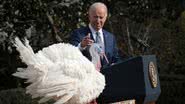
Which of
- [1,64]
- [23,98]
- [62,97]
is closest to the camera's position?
[62,97]

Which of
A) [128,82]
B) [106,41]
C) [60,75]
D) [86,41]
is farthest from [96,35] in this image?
[60,75]

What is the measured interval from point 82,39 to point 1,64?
9.52 m

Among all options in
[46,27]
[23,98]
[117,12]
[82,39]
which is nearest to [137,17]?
[117,12]

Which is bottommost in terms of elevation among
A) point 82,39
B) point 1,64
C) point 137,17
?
point 1,64

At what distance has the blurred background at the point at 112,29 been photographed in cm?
1153

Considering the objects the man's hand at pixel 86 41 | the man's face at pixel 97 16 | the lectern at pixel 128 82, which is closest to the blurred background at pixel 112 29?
the man's face at pixel 97 16

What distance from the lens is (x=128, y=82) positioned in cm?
508

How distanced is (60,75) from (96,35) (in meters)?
0.89

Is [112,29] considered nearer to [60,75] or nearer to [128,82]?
[128,82]

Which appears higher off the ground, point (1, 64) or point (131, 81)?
point (131, 81)

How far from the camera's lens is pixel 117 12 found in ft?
41.2

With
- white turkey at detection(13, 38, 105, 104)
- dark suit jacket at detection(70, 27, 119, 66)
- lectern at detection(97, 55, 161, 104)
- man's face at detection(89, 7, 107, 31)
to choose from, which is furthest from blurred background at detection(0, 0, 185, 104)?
white turkey at detection(13, 38, 105, 104)

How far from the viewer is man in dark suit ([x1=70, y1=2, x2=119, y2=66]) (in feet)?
17.5

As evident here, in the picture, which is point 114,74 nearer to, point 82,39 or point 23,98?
point 82,39
